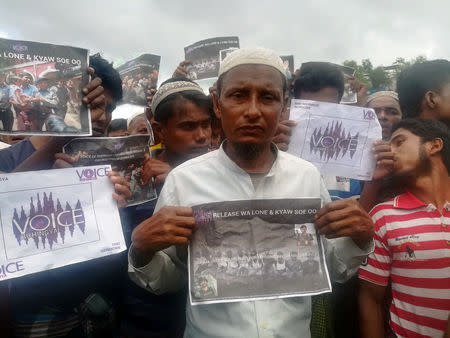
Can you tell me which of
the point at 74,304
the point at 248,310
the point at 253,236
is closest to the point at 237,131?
the point at 253,236

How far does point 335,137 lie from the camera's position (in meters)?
2.15

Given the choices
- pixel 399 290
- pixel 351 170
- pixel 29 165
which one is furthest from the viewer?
pixel 351 170

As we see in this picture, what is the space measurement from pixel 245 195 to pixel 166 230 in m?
0.45

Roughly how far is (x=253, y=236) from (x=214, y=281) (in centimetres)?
25

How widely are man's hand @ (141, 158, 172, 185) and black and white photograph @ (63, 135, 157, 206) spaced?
0.08 ft

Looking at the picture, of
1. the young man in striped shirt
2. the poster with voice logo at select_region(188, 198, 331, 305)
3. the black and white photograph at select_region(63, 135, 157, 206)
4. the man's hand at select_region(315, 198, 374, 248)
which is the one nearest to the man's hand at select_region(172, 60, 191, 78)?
the black and white photograph at select_region(63, 135, 157, 206)

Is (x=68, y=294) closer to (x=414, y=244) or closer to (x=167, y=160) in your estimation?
(x=167, y=160)

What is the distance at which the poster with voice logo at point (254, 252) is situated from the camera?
1329mm

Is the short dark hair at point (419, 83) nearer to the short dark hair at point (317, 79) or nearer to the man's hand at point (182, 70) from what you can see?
the short dark hair at point (317, 79)

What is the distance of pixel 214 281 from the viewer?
133cm

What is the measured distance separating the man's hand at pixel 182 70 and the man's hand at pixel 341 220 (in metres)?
2.91

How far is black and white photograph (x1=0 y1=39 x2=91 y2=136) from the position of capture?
158 centimetres

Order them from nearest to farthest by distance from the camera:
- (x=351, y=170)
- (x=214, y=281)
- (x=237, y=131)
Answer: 1. (x=214, y=281)
2. (x=237, y=131)
3. (x=351, y=170)

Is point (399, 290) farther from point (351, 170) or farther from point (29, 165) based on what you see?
point (29, 165)
